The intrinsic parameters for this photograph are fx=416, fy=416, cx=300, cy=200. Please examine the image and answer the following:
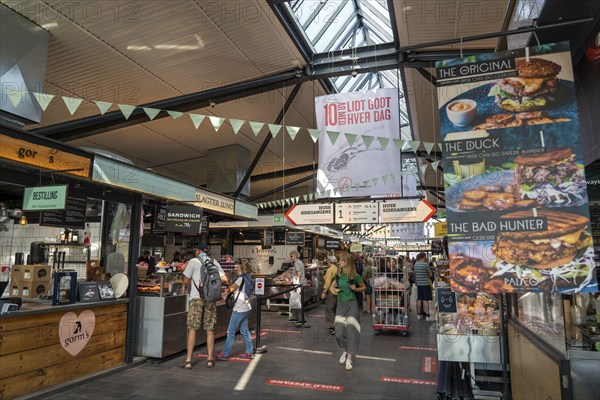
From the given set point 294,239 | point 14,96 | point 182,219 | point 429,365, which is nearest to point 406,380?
point 429,365

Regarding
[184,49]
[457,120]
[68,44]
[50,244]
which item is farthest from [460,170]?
[50,244]

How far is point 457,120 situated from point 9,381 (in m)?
5.07

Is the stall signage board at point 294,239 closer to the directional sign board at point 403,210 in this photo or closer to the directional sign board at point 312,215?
the directional sign board at point 312,215

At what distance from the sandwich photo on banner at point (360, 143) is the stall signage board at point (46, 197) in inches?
152

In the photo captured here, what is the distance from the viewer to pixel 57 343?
500 centimetres

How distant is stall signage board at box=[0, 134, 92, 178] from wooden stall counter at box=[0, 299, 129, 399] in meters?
1.63

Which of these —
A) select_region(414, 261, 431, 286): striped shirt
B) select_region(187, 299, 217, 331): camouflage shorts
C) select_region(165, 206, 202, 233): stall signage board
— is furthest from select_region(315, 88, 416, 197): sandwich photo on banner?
select_region(414, 261, 431, 286): striped shirt

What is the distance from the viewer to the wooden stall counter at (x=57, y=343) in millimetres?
4438

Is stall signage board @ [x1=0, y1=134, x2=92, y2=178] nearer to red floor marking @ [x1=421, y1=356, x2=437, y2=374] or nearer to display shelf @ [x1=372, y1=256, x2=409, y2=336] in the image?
red floor marking @ [x1=421, y1=356, x2=437, y2=374]

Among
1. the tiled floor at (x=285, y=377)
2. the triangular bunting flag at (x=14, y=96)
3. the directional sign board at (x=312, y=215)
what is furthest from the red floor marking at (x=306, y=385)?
the triangular bunting flag at (x=14, y=96)

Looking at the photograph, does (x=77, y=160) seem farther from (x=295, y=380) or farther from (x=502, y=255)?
(x=502, y=255)

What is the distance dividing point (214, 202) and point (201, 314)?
2.96 m

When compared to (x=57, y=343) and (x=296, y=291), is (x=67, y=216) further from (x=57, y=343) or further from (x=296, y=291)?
(x=296, y=291)

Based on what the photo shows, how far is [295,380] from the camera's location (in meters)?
5.36
